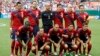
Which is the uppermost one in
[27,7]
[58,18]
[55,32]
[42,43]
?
[58,18]

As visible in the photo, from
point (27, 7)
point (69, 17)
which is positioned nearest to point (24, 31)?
point (69, 17)

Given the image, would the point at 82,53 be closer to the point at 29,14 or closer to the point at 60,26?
the point at 60,26

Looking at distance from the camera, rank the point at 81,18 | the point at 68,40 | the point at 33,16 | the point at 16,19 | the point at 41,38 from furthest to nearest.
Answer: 1. the point at 33,16
2. the point at 81,18
3. the point at 16,19
4. the point at 68,40
5. the point at 41,38

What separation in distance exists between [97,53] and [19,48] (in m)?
3.23

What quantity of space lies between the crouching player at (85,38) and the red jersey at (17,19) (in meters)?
2.10

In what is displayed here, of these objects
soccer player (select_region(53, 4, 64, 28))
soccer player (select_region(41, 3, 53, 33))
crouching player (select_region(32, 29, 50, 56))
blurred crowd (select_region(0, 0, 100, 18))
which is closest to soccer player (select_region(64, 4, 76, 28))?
soccer player (select_region(53, 4, 64, 28))

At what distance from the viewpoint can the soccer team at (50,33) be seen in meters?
11.9

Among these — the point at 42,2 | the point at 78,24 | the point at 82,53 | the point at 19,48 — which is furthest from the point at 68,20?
the point at 42,2

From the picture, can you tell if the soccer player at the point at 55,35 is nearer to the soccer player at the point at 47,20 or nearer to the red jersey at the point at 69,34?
the red jersey at the point at 69,34

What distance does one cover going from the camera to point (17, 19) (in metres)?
12.7

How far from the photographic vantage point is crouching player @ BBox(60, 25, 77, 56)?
1220 centimetres

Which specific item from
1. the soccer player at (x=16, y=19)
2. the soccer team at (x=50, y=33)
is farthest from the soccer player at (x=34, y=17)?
the soccer player at (x=16, y=19)

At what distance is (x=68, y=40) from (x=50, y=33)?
2.50 ft

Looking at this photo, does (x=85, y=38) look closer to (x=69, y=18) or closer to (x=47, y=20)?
(x=69, y=18)
